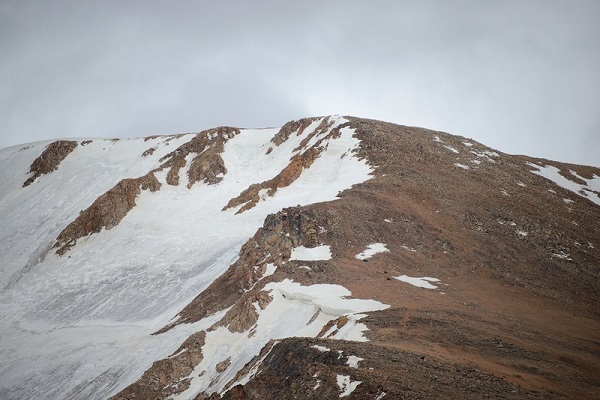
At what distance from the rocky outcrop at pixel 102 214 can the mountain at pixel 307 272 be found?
0.72 feet

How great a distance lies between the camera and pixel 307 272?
35594mm

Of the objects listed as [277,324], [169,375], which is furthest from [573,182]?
[169,375]

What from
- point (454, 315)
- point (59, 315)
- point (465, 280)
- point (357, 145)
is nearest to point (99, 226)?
point (59, 315)

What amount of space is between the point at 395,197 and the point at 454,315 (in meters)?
18.6

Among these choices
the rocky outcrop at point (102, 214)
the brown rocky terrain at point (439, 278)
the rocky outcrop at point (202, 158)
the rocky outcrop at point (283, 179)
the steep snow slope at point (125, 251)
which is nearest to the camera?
the brown rocky terrain at point (439, 278)

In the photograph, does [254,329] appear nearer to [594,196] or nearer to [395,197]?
[395,197]

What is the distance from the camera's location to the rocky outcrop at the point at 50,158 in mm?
84562

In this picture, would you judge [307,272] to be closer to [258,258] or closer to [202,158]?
[258,258]

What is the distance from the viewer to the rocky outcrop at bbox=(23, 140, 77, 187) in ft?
277

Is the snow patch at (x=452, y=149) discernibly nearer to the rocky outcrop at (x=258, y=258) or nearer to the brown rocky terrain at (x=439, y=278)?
the brown rocky terrain at (x=439, y=278)

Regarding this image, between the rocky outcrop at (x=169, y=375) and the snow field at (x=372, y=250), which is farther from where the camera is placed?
the snow field at (x=372, y=250)

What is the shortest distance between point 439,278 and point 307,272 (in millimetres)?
7811

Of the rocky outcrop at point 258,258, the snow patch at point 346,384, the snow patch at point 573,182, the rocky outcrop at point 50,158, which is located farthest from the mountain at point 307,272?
the rocky outcrop at point 50,158

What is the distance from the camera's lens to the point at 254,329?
109ft
